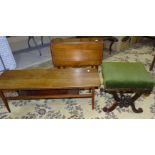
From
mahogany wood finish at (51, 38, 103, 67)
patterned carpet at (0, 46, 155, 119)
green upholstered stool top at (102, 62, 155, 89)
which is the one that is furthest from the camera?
mahogany wood finish at (51, 38, 103, 67)

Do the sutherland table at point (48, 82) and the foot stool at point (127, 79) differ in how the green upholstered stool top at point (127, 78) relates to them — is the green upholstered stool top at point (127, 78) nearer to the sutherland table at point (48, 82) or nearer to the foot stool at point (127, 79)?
the foot stool at point (127, 79)

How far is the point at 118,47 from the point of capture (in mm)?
3727

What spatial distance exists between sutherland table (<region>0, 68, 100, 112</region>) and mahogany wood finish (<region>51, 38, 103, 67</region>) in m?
0.20

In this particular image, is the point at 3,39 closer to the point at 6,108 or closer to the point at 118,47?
the point at 6,108

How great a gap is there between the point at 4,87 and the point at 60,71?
0.65 m

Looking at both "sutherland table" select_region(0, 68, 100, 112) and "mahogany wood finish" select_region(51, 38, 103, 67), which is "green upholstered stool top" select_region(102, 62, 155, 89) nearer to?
"sutherland table" select_region(0, 68, 100, 112)

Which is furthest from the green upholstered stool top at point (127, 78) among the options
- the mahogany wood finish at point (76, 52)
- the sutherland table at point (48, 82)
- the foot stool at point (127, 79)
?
the mahogany wood finish at point (76, 52)

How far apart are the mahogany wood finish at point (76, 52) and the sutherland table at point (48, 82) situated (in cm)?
20

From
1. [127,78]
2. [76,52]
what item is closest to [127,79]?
[127,78]

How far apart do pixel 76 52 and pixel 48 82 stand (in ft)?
1.93

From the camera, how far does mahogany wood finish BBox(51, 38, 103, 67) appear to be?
203cm

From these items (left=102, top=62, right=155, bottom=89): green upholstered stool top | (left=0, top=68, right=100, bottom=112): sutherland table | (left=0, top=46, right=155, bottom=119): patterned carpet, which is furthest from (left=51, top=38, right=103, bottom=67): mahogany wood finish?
(left=0, top=46, right=155, bottom=119): patterned carpet

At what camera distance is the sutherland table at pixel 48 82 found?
1677 millimetres

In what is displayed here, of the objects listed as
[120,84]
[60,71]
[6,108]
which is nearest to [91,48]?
[60,71]
